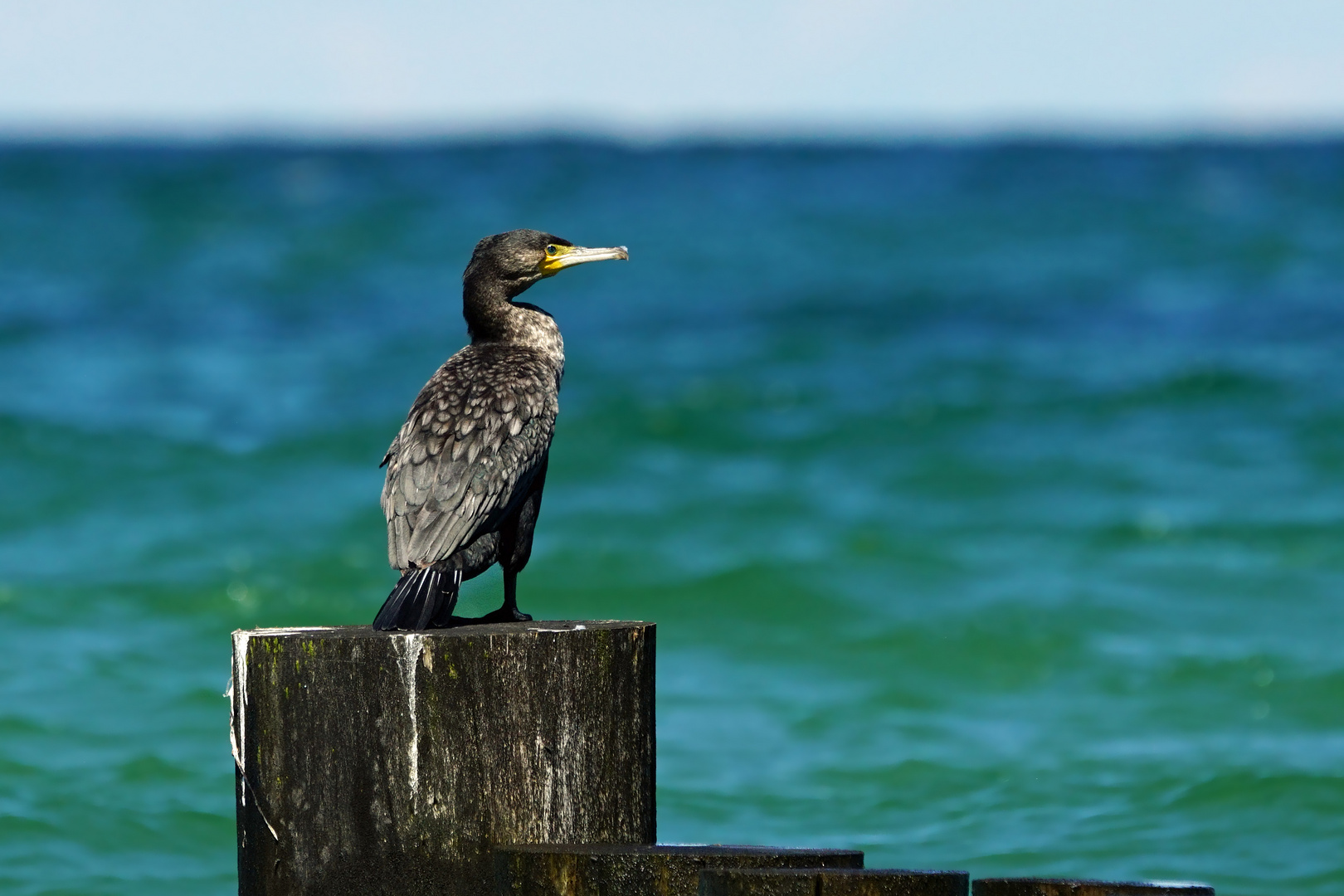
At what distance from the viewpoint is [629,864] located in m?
3.58

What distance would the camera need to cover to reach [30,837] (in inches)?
270

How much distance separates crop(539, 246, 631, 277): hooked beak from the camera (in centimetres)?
467

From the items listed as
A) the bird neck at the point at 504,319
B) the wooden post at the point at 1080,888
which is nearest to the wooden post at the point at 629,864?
the wooden post at the point at 1080,888

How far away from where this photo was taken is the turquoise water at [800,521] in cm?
740

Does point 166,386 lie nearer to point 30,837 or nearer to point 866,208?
point 30,837

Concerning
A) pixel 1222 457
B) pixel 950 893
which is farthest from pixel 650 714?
pixel 1222 457

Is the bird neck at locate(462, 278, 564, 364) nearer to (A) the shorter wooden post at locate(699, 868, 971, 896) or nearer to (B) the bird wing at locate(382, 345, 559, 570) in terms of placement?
(B) the bird wing at locate(382, 345, 559, 570)

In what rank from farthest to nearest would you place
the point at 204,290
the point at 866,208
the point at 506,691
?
1. the point at 866,208
2. the point at 204,290
3. the point at 506,691

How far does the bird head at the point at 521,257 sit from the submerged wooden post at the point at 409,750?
1.24 meters

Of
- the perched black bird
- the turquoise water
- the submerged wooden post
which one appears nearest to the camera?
the submerged wooden post

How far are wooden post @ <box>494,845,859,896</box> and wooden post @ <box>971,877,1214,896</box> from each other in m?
0.29

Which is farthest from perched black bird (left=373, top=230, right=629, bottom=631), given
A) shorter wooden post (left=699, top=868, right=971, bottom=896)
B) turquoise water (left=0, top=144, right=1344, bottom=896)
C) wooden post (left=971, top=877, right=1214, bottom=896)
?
wooden post (left=971, top=877, right=1214, bottom=896)

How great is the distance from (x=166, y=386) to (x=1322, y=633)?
10733 millimetres

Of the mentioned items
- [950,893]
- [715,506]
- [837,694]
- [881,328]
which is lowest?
[950,893]
